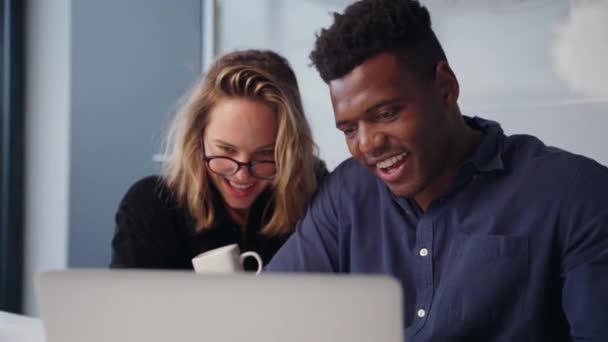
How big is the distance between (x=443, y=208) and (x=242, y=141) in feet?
1.81

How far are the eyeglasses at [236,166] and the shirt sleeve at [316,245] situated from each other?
0.73 ft

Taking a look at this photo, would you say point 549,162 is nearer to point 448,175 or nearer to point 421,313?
point 448,175

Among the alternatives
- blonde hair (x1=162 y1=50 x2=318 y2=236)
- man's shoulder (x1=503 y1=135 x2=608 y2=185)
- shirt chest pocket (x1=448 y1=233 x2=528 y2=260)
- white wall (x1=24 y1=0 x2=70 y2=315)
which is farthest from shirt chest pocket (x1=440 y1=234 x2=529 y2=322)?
white wall (x1=24 y1=0 x2=70 y2=315)

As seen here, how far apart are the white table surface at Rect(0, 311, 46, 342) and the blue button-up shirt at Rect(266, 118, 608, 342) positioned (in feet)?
1.93

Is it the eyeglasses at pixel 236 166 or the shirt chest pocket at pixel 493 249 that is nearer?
the shirt chest pocket at pixel 493 249

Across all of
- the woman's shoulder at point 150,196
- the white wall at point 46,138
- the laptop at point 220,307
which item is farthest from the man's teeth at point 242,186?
the white wall at point 46,138

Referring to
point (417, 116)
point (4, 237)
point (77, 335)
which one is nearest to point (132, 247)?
point (417, 116)

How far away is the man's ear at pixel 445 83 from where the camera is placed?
1.20 meters

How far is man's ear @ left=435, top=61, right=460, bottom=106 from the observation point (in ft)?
3.92

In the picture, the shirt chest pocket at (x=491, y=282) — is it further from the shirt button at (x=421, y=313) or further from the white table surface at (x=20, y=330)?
the white table surface at (x=20, y=330)

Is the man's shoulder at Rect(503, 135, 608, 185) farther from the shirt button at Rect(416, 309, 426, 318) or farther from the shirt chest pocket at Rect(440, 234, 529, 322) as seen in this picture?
the shirt button at Rect(416, 309, 426, 318)

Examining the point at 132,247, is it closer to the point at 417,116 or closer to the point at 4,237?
the point at 417,116

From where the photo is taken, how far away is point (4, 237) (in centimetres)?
256

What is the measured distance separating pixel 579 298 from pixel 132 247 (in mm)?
989
